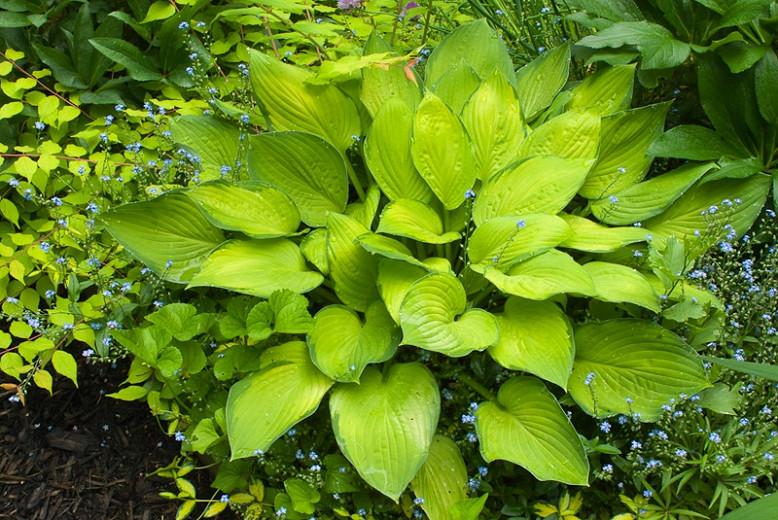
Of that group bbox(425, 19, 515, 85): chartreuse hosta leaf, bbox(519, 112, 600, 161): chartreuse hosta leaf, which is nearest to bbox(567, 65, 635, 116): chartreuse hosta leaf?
bbox(519, 112, 600, 161): chartreuse hosta leaf

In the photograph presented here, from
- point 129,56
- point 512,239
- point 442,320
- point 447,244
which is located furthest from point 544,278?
point 129,56

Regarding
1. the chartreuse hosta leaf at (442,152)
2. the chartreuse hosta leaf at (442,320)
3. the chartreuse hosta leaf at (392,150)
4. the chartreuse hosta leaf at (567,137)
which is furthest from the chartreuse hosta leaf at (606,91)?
the chartreuse hosta leaf at (442,320)

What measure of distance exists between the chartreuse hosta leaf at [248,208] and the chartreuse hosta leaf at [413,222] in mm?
279

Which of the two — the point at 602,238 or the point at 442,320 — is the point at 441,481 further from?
the point at 602,238

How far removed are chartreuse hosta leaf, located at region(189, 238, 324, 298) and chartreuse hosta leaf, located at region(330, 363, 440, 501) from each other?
288 mm

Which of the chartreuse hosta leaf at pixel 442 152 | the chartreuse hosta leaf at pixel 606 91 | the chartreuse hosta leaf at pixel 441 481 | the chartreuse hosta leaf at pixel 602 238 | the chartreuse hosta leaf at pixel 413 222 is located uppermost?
the chartreuse hosta leaf at pixel 606 91

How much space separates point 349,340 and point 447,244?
423 millimetres

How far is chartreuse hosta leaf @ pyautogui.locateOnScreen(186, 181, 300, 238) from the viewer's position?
6.18 feet

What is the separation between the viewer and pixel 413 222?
1.90m

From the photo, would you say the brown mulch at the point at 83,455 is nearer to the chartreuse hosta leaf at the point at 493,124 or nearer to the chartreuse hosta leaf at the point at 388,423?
the chartreuse hosta leaf at the point at 388,423

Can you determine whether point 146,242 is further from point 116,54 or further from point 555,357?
point 555,357

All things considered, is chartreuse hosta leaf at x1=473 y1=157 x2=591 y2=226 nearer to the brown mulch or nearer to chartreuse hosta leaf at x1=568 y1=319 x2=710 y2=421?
chartreuse hosta leaf at x1=568 y1=319 x2=710 y2=421

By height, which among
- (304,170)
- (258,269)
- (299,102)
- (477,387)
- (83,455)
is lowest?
(83,455)

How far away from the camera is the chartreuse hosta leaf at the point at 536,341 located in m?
1.66
